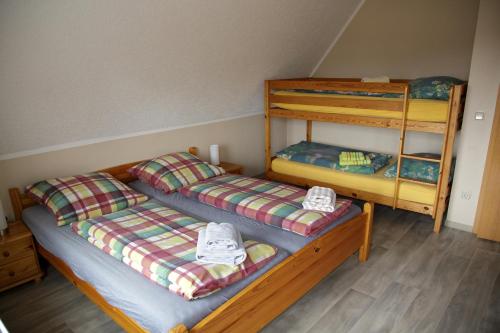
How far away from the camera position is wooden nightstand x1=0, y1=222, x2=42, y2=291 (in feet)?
8.10

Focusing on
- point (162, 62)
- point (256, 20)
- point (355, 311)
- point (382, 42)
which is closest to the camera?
point (355, 311)

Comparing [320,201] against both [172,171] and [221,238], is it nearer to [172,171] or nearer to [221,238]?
[221,238]

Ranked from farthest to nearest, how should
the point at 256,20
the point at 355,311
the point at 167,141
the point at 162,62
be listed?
the point at 167,141 < the point at 256,20 < the point at 162,62 < the point at 355,311

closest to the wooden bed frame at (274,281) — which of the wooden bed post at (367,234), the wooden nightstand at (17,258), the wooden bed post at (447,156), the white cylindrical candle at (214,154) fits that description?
the wooden bed post at (367,234)

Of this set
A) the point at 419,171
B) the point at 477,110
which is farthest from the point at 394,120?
the point at 477,110

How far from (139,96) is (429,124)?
247 centimetres

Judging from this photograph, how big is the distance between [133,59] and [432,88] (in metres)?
2.46

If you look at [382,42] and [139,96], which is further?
[382,42]

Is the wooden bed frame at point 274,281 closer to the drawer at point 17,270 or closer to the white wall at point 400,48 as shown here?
the drawer at point 17,270

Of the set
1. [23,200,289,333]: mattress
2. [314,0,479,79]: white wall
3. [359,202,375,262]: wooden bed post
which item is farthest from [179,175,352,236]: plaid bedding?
[314,0,479,79]: white wall

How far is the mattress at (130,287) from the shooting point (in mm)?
1689

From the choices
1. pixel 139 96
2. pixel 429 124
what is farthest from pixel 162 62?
pixel 429 124

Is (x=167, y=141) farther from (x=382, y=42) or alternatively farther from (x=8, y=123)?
(x=382, y=42)

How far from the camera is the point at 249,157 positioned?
183 inches
